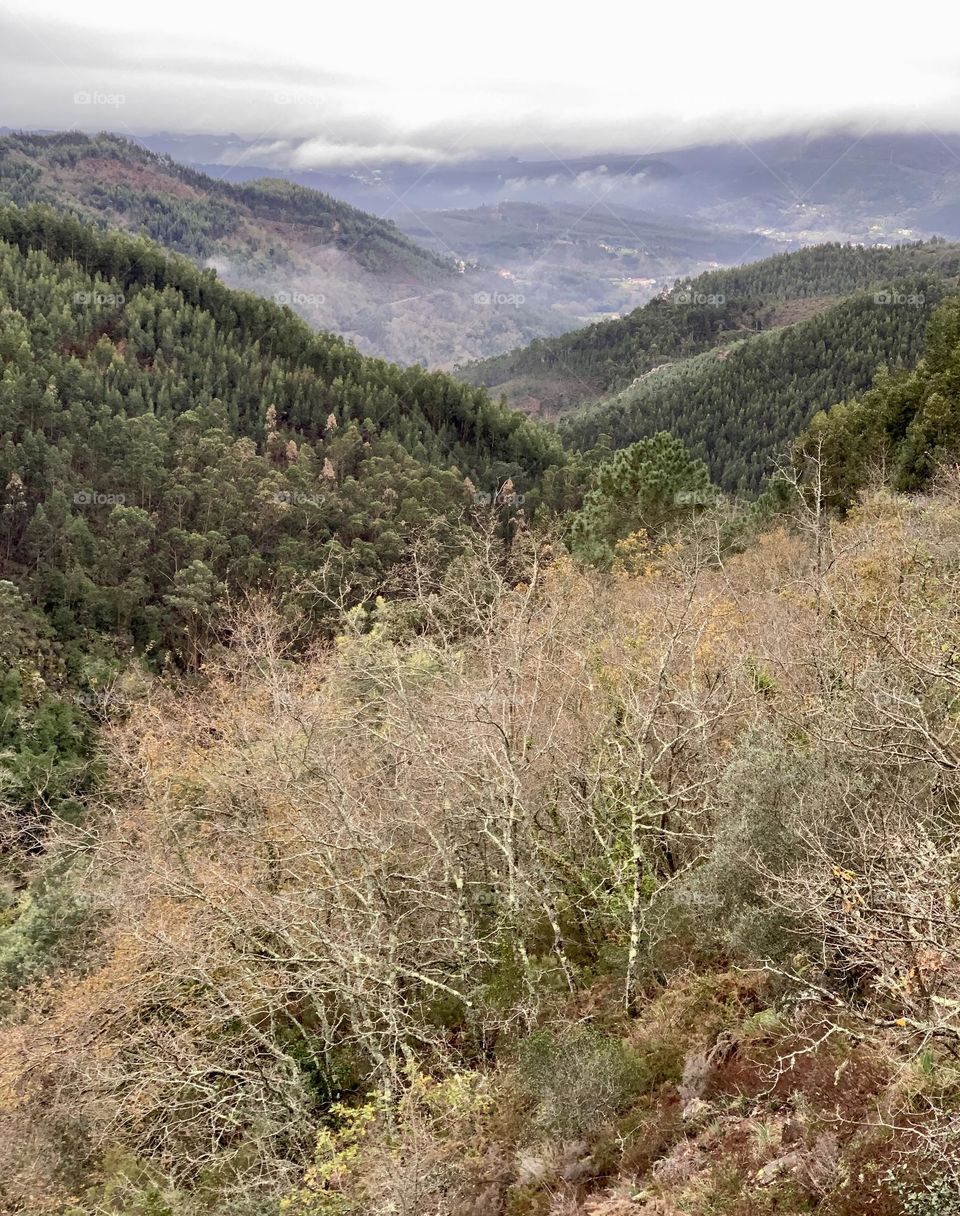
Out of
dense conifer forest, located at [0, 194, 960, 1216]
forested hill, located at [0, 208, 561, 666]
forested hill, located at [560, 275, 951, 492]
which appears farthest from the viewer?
forested hill, located at [560, 275, 951, 492]

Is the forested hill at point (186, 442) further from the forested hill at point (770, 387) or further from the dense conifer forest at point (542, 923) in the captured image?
the forested hill at point (770, 387)

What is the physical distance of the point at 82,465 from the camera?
241 feet

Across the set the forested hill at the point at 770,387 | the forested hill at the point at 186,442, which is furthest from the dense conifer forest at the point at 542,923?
the forested hill at the point at 770,387

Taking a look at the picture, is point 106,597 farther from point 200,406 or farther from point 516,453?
point 516,453

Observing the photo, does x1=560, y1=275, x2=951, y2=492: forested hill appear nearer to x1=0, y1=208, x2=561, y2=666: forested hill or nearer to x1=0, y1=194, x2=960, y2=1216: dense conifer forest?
x1=0, y1=208, x2=561, y2=666: forested hill

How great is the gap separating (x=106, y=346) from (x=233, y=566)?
36239mm

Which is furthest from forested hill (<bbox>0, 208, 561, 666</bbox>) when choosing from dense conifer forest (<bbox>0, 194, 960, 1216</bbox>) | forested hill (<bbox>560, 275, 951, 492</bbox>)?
forested hill (<bbox>560, 275, 951, 492</bbox>)

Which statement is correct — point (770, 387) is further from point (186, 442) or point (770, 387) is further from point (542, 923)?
point (542, 923)

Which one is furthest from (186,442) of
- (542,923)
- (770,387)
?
(770,387)

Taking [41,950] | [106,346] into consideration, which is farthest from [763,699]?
[106,346]

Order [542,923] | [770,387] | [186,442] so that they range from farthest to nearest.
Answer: [770,387] < [186,442] < [542,923]

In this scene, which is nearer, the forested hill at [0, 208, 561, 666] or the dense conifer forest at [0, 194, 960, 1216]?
the dense conifer forest at [0, 194, 960, 1216]

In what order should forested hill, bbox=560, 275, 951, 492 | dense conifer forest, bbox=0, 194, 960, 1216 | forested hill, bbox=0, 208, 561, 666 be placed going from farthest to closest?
forested hill, bbox=560, 275, 951, 492
forested hill, bbox=0, 208, 561, 666
dense conifer forest, bbox=0, 194, 960, 1216

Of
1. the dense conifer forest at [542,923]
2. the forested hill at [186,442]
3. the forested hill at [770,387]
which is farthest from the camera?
the forested hill at [770,387]
